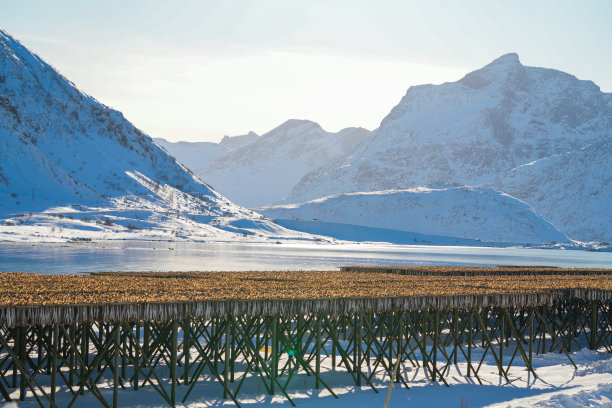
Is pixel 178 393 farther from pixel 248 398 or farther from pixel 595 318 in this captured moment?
pixel 595 318

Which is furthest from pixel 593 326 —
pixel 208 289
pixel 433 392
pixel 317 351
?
pixel 208 289

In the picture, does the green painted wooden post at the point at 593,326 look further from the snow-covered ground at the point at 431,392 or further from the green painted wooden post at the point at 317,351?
the green painted wooden post at the point at 317,351

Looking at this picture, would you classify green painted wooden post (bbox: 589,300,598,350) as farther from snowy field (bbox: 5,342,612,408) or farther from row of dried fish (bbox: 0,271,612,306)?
snowy field (bbox: 5,342,612,408)

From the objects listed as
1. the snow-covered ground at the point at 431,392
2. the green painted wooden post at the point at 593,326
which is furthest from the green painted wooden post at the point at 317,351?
the green painted wooden post at the point at 593,326

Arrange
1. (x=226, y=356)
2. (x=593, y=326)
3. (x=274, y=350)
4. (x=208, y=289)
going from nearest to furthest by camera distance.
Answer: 1. (x=226, y=356)
2. (x=274, y=350)
3. (x=208, y=289)
4. (x=593, y=326)

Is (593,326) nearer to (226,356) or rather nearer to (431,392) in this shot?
(431,392)

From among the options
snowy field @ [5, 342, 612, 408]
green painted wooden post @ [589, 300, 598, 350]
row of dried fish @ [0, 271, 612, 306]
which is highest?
row of dried fish @ [0, 271, 612, 306]

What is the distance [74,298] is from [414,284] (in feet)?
68.1

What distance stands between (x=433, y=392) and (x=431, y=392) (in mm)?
96

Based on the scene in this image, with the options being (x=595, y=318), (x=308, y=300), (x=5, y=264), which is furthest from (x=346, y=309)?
(x=5, y=264)

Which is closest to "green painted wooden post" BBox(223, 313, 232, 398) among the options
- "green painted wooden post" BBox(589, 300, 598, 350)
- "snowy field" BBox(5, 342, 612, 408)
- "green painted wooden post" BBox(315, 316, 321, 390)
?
"snowy field" BBox(5, 342, 612, 408)

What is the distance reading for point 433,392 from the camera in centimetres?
3125

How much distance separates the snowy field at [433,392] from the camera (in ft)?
91.1

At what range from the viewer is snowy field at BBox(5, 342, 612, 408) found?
27.8 m
